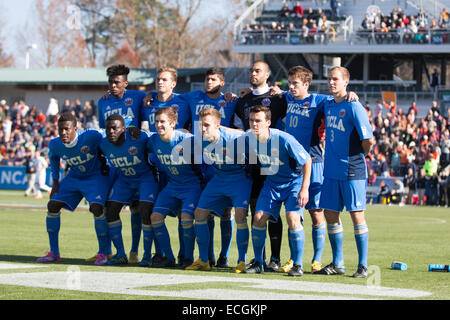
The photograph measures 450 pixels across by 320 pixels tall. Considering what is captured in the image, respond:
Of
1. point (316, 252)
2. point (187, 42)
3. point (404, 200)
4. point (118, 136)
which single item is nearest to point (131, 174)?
point (118, 136)

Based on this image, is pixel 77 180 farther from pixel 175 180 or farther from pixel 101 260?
pixel 175 180

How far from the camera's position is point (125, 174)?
1034 cm

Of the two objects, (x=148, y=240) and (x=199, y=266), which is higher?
(x=148, y=240)

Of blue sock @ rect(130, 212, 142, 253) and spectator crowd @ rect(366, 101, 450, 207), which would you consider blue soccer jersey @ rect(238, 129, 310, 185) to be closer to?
blue sock @ rect(130, 212, 142, 253)

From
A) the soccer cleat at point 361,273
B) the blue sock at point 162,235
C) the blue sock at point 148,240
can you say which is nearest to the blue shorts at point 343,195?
the soccer cleat at point 361,273

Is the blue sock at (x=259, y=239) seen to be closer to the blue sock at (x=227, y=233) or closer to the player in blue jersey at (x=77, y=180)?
the blue sock at (x=227, y=233)

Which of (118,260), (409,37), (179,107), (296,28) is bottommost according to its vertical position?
(118,260)

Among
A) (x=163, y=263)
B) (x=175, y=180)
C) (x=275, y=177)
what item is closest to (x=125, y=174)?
(x=175, y=180)

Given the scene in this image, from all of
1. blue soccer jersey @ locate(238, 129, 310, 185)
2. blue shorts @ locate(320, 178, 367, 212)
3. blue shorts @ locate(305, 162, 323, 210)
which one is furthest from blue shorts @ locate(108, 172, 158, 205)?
blue shorts @ locate(320, 178, 367, 212)

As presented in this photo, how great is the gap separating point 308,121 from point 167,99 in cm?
202

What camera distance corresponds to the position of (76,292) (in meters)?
7.19

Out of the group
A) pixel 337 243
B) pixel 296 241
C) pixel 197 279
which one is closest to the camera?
pixel 197 279

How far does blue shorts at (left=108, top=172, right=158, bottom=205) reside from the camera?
10.2 metres

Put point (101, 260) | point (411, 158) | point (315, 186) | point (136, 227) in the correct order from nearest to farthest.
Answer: point (315, 186) < point (101, 260) < point (136, 227) < point (411, 158)
